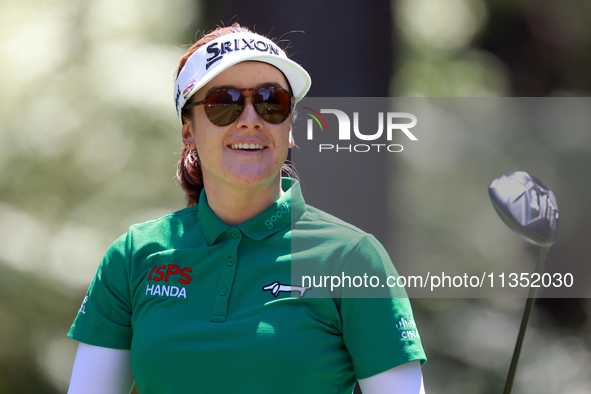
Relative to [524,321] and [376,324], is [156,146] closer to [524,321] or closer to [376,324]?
[376,324]

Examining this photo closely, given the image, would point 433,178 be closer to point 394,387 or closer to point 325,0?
point 325,0

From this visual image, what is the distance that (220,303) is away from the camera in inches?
55.9

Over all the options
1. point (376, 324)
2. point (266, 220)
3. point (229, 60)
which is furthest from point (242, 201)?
point (376, 324)

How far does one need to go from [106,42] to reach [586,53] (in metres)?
3.33

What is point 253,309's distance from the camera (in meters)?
1.40

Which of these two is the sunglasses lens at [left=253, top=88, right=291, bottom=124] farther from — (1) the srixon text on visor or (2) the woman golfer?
(1) the srixon text on visor

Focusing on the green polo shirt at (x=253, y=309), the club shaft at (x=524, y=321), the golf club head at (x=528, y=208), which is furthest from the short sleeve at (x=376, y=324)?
the golf club head at (x=528, y=208)

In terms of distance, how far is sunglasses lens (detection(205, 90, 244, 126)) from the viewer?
5.08 ft

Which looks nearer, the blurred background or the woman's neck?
the woman's neck

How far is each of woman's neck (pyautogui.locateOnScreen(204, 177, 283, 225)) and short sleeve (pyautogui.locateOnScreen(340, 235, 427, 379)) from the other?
1.17 ft

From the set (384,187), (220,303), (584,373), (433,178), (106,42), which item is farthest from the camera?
(106,42)

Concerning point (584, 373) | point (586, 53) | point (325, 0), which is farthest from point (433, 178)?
point (586, 53)

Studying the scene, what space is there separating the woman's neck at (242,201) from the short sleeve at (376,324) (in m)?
0.36

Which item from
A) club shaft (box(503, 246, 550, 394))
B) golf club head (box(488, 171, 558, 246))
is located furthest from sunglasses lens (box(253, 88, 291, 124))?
club shaft (box(503, 246, 550, 394))
